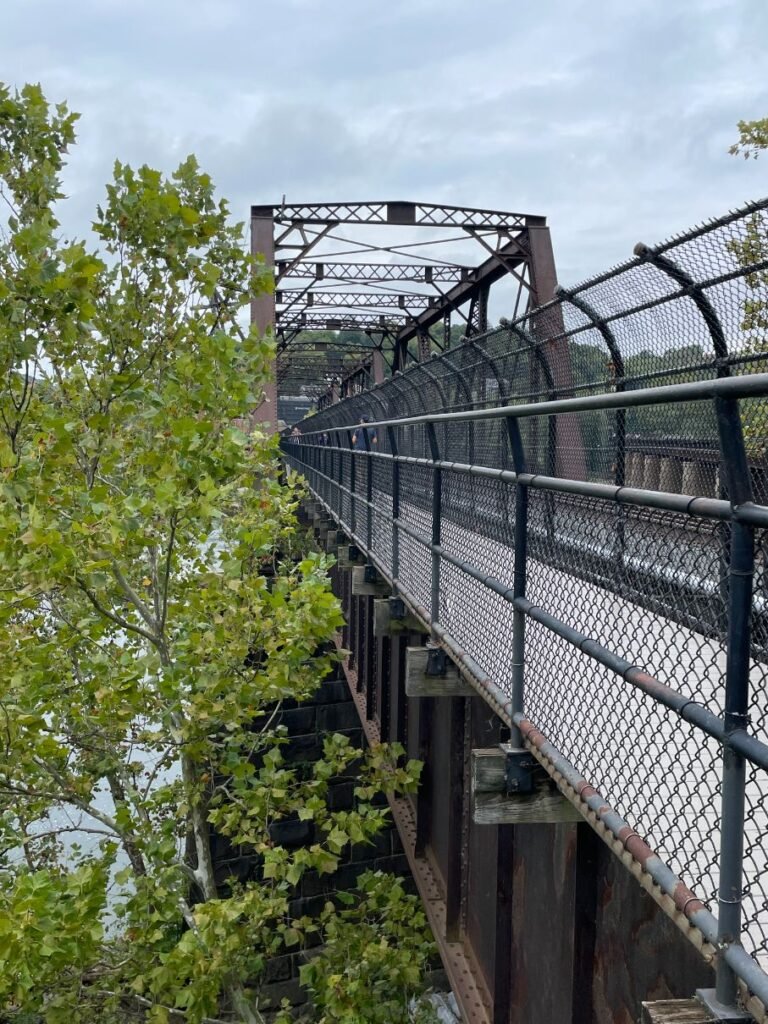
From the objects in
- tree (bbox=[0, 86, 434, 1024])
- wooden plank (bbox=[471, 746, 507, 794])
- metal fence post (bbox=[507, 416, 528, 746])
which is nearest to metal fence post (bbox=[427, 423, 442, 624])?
tree (bbox=[0, 86, 434, 1024])

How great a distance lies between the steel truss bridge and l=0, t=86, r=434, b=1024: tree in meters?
1.17

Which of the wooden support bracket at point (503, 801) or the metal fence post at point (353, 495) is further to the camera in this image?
the metal fence post at point (353, 495)

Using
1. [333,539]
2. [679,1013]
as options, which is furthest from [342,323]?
[679,1013]

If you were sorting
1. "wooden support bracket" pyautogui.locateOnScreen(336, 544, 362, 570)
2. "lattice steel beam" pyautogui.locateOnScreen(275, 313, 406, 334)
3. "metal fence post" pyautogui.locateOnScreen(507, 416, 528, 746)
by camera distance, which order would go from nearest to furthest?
1. "metal fence post" pyautogui.locateOnScreen(507, 416, 528, 746)
2. "wooden support bracket" pyautogui.locateOnScreen(336, 544, 362, 570)
3. "lattice steel beam" pyautogui.locateOnScreen(275, 313, 406, 334)

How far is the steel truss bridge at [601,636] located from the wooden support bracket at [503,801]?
0.08 feet

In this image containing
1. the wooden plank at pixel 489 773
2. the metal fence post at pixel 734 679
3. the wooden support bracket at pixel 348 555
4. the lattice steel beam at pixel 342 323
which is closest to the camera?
A: the metal fence post at pixel 734 679

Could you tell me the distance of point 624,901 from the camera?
324cm

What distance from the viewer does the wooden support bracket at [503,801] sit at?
3.39 meters

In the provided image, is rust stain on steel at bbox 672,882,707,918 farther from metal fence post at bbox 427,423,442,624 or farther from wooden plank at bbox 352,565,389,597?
wooden plank at bbox 352,565,389,597

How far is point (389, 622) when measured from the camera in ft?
24.2

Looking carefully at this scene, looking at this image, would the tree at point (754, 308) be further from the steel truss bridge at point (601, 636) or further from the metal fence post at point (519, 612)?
the metal fence post at point (519, 612)

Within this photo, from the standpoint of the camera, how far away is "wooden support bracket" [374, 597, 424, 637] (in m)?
7.20

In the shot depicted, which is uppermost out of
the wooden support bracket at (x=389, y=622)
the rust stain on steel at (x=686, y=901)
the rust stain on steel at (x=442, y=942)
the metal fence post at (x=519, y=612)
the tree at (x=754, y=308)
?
the tree at (x=754, y=308)

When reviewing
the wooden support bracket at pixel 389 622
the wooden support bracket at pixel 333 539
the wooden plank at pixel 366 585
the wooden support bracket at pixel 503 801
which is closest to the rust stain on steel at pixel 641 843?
the wooden support bracket at pixel 503 801
